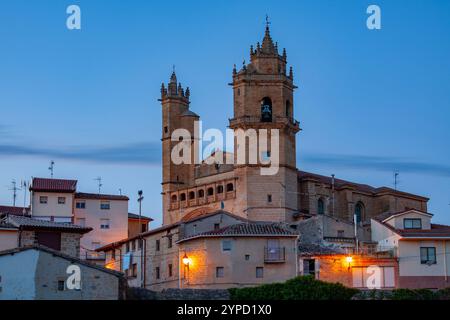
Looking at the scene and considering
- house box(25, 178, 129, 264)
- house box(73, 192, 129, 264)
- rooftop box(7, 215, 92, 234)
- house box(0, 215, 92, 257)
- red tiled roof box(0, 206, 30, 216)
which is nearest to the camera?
house box(0, 215, 92, 257)

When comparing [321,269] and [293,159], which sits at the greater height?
[293,159]

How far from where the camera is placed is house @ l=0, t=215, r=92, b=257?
64.1 metres

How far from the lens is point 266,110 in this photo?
3871 inches

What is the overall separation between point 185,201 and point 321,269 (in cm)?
3542

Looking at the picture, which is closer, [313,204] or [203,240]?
[203,240]

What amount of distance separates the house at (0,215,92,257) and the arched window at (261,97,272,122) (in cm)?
3495

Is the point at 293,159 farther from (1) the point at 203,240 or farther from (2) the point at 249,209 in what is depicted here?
(1) the point at 203,240

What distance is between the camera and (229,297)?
57.6 metres

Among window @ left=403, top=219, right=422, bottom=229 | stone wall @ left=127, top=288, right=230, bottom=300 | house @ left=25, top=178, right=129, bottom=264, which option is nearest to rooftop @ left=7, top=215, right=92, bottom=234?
stone wall @ left=127, top=288, right=230, bottom=300

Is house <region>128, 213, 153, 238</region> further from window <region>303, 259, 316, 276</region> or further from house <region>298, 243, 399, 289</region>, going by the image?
house <region>298, 243, 399, 289</region>

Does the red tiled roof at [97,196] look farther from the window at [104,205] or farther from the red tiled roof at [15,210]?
the red tiled roof at [15,210]

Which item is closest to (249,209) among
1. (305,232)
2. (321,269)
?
(305,232)

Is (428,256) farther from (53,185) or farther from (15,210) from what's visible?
(15,210)
